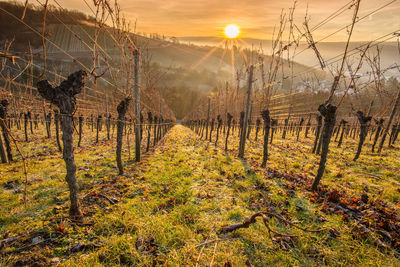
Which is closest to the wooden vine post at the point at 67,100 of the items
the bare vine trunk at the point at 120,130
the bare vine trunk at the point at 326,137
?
the bare vine trunk at the point at 120,130

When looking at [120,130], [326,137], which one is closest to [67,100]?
[120,130]

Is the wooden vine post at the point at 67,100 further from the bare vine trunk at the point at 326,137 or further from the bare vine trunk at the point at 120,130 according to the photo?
the bare vine trunk at the point at 326,137

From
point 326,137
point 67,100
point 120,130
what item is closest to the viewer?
point 67,100

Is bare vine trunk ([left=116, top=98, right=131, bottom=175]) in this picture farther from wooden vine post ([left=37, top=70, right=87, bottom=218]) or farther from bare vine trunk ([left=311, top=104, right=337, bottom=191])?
bare vine trunk ([left=311, top=104, right=337, bottom=191])

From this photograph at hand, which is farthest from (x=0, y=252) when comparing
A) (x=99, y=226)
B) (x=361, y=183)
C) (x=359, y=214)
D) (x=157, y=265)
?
(x=361, y=183)

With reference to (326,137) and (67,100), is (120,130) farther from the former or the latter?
(326,137)

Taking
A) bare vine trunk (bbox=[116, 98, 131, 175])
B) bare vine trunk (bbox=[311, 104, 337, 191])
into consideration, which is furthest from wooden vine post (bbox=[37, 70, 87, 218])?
bare vine trunk (bbox=[311, 104, 337, 191])

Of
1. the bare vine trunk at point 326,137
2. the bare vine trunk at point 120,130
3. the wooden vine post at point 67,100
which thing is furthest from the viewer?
the bare vine trunk at point 120,130

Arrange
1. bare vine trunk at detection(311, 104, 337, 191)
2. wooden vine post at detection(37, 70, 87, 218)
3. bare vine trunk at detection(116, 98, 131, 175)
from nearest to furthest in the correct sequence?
wooden vine post at detection(37, 70, 87, 218) < bare vine trunk at detection(311, 104, 337, 191) < bare vine trunk at detection(116, 98, 131, 175)

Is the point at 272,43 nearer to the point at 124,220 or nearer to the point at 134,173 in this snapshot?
the point at 134,173

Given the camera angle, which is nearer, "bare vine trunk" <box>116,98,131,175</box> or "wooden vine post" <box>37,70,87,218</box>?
"wooden vine post" <box>37,70,87,218</box>

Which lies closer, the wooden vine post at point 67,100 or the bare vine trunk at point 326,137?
the wooden vine post at point 67,100

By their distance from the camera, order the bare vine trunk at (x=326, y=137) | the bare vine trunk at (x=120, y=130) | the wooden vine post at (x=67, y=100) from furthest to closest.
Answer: the bare vine trunk at (x=120, y=130)
the bare vine trunk at (x=326, y=137)
the wooden vine post at (x=67, y=100)

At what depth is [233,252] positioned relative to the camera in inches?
102
